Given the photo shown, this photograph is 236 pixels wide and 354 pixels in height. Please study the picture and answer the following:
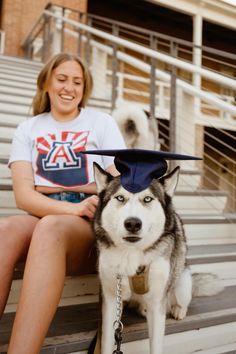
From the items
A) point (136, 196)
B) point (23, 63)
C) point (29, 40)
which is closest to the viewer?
point (136, 196)

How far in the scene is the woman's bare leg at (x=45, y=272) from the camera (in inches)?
44.3

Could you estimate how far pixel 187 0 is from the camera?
24.7 feet

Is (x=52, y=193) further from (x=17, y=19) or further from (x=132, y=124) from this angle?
(x=17, y=19)

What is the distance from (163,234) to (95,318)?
0.57 meters

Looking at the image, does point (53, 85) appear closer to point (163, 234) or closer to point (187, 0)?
point (163, 234)

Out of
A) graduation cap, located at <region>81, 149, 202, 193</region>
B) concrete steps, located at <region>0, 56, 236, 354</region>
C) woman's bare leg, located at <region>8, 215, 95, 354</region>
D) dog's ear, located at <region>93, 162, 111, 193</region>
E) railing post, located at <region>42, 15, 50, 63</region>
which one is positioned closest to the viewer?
woman's bare leg, located at <region>8, 215, 95, 354</region>

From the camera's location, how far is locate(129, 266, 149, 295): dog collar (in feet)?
4.20

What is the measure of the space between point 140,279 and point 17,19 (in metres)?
7.93

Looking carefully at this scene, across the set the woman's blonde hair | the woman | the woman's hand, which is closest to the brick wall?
the woman's blonde hair

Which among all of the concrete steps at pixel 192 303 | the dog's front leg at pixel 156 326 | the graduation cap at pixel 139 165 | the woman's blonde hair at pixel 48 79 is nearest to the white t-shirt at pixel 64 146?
the woman's blonde hair at pixel 48 79

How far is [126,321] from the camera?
5.25 feet

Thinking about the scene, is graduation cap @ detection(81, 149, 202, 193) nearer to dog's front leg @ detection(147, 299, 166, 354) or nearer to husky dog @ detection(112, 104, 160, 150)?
dog's front leg @ detection(147, 299, 166, 354)

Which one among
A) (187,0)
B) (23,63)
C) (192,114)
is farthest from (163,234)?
(187,0)

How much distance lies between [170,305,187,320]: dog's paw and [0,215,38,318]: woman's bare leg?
2.37 feet
